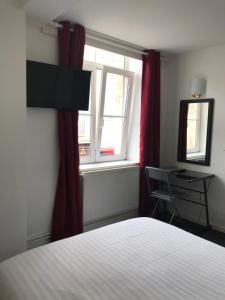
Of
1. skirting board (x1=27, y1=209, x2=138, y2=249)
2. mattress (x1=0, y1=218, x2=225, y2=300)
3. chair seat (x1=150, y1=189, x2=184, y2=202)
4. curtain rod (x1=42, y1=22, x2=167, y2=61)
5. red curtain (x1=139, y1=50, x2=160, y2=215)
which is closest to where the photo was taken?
mattress (x1=0, y1=218, x2=225, y2=300)

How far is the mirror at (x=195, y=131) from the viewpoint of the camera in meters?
3.38

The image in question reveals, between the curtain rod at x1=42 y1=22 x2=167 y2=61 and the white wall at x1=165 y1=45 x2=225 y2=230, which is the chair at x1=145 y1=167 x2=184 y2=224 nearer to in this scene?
the white wall at x1=165 y1=45 x2=225 y2=230

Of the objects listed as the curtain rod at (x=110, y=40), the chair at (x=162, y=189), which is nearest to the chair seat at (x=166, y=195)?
the chair at (x=162, y=189)

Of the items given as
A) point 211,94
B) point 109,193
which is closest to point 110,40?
point 211,94

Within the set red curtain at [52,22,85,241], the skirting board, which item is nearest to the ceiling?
red curtain at [52,22,85,241]

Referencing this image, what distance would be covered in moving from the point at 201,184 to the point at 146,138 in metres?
0.98

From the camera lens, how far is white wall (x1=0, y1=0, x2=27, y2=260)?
1961 mm

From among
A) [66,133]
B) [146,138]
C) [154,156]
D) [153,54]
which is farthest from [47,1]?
[154,156]

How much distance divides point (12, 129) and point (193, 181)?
2220 mm

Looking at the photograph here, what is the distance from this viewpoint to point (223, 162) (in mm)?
3262

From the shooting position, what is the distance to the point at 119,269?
1.44 m

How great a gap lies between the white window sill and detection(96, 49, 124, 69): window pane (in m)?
1.29

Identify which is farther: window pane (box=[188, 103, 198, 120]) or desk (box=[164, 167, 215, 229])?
window pane (box=[188, 103, 198, 120])

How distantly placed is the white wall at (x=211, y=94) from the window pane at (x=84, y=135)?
1.33m
